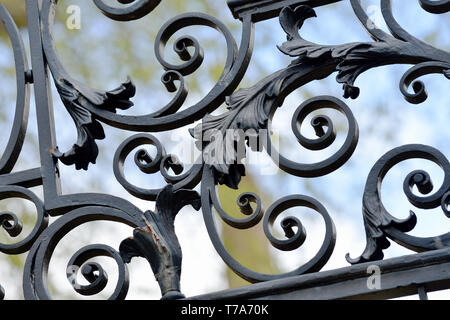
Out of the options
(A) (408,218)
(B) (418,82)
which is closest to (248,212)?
(A) (408,218)

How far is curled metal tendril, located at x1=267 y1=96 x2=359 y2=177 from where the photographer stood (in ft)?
6.89

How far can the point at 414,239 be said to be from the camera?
1.93 meters

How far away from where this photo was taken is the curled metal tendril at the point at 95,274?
2098 millimetres

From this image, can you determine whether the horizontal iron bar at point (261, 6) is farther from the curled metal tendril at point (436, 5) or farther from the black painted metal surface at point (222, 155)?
the curled metal tendril at point (436, 5)

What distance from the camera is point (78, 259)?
2.16 metres

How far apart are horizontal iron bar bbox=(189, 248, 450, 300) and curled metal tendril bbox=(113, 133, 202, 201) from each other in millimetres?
316

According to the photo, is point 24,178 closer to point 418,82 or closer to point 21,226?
point 21,226

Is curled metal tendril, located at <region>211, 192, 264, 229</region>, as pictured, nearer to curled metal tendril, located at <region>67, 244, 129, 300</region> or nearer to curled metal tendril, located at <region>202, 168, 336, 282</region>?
curled metal tendril, located at <region>202, 168, 336, 282</region>

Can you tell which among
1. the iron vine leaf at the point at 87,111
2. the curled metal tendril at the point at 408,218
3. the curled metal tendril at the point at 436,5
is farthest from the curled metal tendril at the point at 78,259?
the curled metal tendril at the point at 436,5

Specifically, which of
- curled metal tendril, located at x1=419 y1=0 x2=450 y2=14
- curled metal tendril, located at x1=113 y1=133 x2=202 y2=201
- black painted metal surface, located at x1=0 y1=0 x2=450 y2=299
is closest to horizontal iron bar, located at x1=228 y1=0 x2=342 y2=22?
black painted metal surface, located at x1=0 y1=0 x2=450 y2=299
